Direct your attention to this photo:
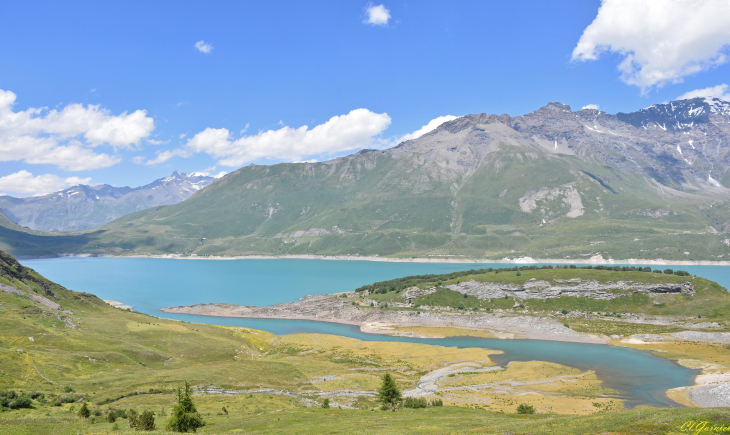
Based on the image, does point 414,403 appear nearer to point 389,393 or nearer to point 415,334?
point 389,393

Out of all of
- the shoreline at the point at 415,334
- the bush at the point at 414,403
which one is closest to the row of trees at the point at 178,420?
the bush at the point at 414,403

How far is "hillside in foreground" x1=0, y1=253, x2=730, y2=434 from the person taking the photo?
3031cm

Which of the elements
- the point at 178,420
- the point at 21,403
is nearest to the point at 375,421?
the point at 178,420

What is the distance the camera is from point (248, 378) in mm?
55281

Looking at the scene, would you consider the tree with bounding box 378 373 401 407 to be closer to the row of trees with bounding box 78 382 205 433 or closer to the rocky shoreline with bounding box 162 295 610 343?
the row of trees with bounding box 78 382 205 433

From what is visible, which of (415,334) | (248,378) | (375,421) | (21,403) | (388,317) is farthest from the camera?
(388,317)

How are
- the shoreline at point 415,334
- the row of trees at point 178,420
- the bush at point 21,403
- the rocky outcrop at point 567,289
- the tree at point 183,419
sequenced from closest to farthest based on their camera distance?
1. the row of trees at point 178,420
2. the tree at point 183,419
3. the bush at point 21,403
4. the shoreline at point 415,334
5. the rocky outcrop at point 567,289

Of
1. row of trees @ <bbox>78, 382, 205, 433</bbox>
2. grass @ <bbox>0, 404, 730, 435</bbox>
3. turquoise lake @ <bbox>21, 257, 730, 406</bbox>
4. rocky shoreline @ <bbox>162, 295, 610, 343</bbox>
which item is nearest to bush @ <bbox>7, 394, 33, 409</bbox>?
grass @ <bbox>0, 404, 730, 435</bbox>

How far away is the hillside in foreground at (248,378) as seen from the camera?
30312mm

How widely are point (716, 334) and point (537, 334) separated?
3648cm

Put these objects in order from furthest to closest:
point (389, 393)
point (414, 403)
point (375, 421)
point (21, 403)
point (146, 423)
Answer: point (389, 393) → point (414, 403) → point (375, 421) → point (21, 403) → point (146, 423)

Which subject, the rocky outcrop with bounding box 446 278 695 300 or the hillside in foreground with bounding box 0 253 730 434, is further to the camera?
the rocky outcrop with bounding box 446 278 695 300

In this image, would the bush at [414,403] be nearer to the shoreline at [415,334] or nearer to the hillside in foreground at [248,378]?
the hillside in foreground at [248,378]

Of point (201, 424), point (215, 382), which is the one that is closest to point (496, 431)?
point (201, 424)
